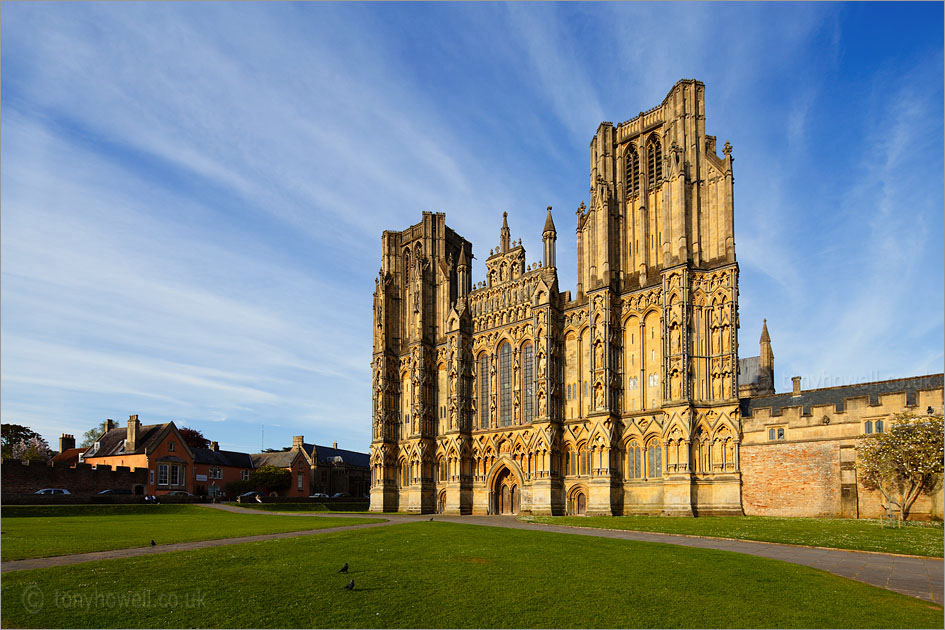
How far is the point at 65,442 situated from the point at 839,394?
94.3 meters

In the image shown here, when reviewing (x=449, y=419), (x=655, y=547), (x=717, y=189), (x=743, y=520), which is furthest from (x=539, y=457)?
(x=655, y=547)

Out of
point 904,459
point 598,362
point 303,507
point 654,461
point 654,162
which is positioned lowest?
point 303,507

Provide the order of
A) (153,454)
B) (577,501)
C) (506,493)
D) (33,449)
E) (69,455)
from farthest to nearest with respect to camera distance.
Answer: (69,455) → (33,449) → (153,454) → (506,493) → (577,501)

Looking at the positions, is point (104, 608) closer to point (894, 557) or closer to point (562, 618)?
point (562, 618)

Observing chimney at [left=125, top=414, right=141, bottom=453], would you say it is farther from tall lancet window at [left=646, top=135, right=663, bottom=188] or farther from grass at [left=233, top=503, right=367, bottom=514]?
tall lancet window at [left=646, top=135, right=663, bottom=188]

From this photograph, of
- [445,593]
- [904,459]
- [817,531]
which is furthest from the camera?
[904,459]

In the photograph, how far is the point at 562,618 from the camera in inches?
481

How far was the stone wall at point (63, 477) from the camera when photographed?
61312 mm

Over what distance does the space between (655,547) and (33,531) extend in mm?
26917

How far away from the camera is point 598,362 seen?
176ft

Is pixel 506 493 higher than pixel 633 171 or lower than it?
lower

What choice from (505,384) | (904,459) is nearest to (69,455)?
(505,384)

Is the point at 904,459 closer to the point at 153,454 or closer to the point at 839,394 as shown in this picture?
the point at 839,394

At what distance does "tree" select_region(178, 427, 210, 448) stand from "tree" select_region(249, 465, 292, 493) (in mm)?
16589
